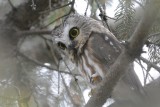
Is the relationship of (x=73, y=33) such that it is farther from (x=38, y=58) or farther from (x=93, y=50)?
(x=38, y=58)

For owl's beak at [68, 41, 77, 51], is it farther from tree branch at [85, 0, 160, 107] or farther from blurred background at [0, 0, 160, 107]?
tree branch at [85, 0, 160, 107]

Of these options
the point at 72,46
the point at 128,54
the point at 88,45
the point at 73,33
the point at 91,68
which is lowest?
the point at 128,54

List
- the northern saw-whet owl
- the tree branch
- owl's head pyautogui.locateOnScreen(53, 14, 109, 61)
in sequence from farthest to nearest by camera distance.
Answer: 1. owl's head pyautogui.locateOnScreen(53, 14, 109, 61)
2. the northern saw-whet owl
3. the tree branch

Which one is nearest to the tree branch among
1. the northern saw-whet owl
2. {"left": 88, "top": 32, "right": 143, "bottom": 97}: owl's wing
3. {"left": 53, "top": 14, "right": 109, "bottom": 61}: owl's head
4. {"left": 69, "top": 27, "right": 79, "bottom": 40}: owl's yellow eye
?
the northern saw-whet owl

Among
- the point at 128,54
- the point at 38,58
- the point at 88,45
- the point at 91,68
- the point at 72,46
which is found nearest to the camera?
the point at 128,54

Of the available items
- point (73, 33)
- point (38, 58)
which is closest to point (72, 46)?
point (73, 33)

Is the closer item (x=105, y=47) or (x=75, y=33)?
(x=105, y=47)
